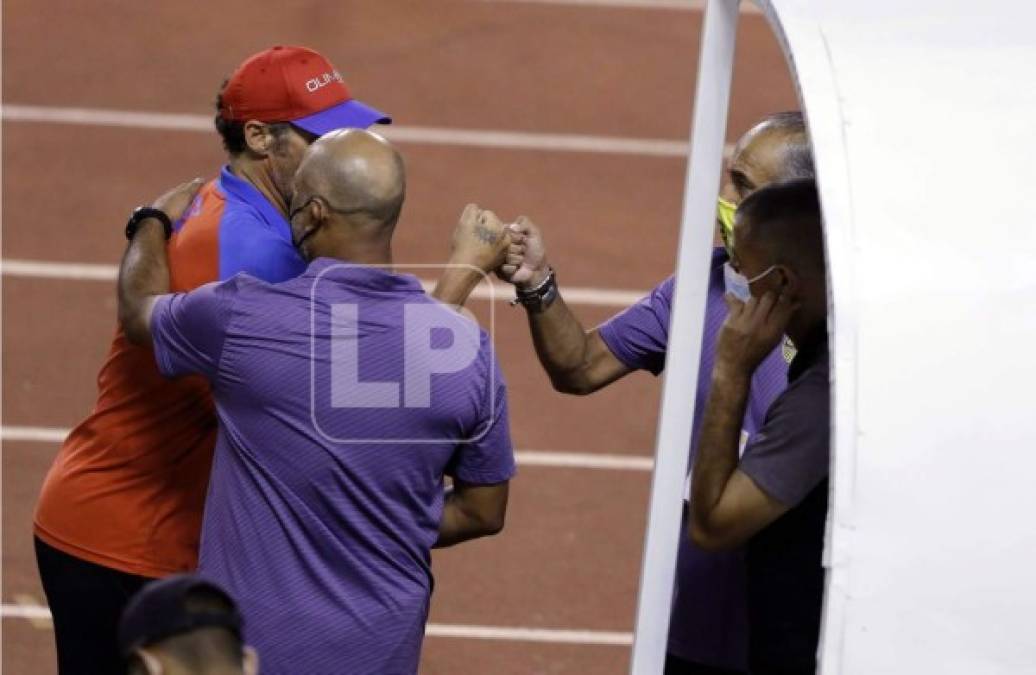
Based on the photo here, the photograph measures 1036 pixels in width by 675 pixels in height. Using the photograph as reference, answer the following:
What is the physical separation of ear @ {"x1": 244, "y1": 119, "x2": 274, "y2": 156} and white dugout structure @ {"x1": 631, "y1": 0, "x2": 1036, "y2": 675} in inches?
60.2

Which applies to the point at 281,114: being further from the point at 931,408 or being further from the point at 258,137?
the point at 931,408

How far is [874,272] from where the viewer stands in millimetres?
2885

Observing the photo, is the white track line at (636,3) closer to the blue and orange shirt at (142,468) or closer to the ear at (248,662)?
the blue and orange shirt at (142,468)

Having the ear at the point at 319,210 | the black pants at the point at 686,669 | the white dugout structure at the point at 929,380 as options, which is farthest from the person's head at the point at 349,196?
the black pants at the point at 686,669

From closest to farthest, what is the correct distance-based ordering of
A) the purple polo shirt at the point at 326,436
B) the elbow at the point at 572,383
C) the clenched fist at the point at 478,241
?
the purple polo shirt at the point at 326,436 < the clenched fist at the point at 478,241 < the elbow at the point at 572,383

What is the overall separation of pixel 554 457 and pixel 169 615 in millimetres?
5087

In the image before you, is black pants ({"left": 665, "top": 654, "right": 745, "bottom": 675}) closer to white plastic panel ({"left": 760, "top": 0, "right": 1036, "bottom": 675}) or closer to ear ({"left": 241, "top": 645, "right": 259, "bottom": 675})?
white plastic panel ({"left": 760, "top": 0, "right": 1036, "bottom": 675})

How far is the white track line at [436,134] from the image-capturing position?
1079 centimetres

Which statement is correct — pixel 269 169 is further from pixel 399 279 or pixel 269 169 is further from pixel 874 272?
pixel 874 272

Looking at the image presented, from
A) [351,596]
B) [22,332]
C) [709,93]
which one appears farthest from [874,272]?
[22,332]

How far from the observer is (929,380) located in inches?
112

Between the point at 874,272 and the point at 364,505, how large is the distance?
121 centimetres

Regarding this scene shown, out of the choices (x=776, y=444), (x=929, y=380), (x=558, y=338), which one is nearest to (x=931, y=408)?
(x=929, y=380)

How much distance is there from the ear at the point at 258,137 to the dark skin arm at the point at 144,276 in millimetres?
215
